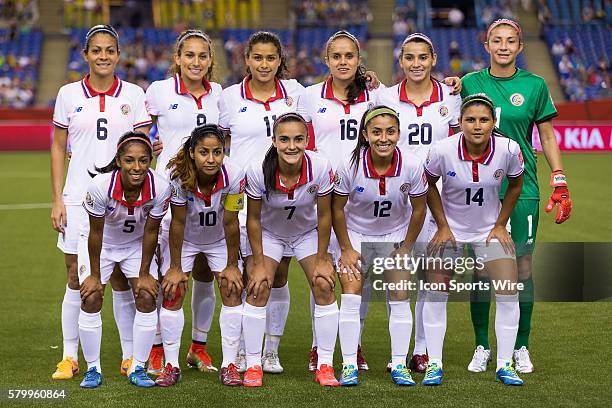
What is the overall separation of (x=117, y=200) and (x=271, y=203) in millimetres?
951

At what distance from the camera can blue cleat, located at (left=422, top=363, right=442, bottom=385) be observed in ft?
20.2

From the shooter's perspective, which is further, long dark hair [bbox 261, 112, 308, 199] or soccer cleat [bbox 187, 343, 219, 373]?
soccer cleat [bbox 187, 343, 219, 373]

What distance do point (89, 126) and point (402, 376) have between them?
8.45ft

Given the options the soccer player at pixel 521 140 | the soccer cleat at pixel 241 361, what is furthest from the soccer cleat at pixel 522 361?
the soccer cleat at pixel 241 361

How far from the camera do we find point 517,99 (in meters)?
6.62

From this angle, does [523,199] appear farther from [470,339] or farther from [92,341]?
[92,341]

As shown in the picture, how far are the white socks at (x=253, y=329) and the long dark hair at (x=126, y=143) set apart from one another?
115 cm

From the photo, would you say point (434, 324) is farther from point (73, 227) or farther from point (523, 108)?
point (73, 227)

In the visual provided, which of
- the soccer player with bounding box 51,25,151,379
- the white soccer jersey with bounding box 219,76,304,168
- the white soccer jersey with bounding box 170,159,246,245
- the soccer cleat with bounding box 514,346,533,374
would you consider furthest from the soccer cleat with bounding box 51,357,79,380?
the soccer cleat with bounding box 514,346,533,374

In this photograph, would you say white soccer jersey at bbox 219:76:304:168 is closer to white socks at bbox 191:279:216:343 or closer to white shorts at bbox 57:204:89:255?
white socks at bbox 191:279:216:343

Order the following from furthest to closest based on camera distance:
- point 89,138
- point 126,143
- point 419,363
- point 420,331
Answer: point 420,331, point 419,363, point 89,138, point 126,143

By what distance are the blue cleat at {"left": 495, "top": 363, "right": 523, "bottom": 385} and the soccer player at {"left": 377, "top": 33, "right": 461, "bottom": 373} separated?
0.57 m

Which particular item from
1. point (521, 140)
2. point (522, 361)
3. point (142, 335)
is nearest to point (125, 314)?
point (142, 335)

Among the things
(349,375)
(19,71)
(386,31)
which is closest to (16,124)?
(19,71)
